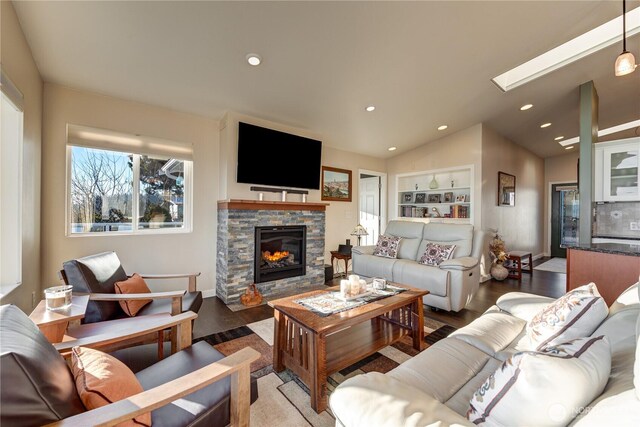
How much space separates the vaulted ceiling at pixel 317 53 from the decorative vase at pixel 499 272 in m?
2.83

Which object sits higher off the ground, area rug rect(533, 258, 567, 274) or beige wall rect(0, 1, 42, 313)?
beige wall rect(0, 1, 42, 313)

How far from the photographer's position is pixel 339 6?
2109 mm

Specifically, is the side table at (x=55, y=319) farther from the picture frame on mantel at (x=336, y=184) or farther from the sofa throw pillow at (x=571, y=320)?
the picture frame on mantel at (x=336, y=184)

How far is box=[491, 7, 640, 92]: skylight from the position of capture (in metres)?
2.89

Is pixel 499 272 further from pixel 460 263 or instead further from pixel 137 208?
pixel 137 208

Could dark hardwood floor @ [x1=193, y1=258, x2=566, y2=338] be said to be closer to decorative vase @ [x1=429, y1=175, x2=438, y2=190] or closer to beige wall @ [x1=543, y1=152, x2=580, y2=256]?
decorative vase @ [x1=429, y1=175, x2=438, y2=190]

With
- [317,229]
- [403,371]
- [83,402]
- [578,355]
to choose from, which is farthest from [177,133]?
[578,355]

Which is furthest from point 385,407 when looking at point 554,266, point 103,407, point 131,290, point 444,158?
point 554,266

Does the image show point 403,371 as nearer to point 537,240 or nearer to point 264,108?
point 264,108

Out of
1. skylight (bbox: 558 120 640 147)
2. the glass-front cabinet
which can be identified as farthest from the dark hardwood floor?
skylight (bbox: 558 120 640 147)

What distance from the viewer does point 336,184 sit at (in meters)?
5.30

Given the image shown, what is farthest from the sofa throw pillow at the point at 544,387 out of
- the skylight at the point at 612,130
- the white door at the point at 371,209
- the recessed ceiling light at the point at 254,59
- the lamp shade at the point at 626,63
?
the skylight at the point at 612,130

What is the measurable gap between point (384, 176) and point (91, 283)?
18.0ft

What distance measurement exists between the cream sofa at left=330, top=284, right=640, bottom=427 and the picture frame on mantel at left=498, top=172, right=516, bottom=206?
13.2 ft
